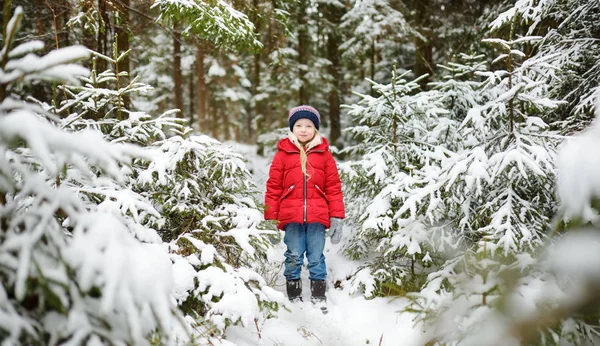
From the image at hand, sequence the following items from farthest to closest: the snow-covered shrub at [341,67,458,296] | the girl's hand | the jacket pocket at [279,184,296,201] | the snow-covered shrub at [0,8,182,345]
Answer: the girl's hand → the jacket pocket at [279,184,296,201] → the snow-covered shrub at [341,67,458,296] → the snow-covered shrub at [0,8,182,345]

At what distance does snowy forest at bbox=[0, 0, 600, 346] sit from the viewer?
146 centimetres

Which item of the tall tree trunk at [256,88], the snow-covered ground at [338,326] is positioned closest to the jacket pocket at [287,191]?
the snow-covered ground at [338,326]

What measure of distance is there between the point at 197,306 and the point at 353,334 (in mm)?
1704

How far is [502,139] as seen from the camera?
3738 millimetres

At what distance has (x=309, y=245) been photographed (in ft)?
15.9

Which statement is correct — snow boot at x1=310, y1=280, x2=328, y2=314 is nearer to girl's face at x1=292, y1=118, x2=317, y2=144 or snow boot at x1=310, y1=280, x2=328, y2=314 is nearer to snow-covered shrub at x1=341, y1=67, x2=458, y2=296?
snow-covered shrub at x1=341, y1=67, x2=458, y2=296

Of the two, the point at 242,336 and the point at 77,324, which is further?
the point at 242,336

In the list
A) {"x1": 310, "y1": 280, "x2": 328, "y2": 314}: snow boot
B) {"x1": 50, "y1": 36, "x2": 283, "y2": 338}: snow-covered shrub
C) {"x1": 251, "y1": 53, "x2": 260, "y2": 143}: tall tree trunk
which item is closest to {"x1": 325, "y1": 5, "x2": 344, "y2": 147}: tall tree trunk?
{"x1": 251, "y1": 53, "x2": 260, "y2": 143}: tall tree trunk

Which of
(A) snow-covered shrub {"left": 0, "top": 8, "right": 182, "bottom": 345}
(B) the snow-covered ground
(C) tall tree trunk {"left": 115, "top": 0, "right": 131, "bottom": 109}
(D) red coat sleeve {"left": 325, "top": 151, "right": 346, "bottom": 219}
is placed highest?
(C) tall tree trunk {"left": 115, "top": 0, "right": 131, "bottom": 109}

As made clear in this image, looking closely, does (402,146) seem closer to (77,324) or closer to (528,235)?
(528,235)

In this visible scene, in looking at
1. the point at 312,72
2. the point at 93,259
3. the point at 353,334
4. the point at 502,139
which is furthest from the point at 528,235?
the point at 312,72

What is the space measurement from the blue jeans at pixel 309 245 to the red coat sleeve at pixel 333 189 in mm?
280

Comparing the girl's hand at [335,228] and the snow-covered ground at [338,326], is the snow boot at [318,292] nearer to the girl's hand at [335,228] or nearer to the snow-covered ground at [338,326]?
the snow-covered ground at [338,326]

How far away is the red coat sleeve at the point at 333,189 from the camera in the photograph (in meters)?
4.81
